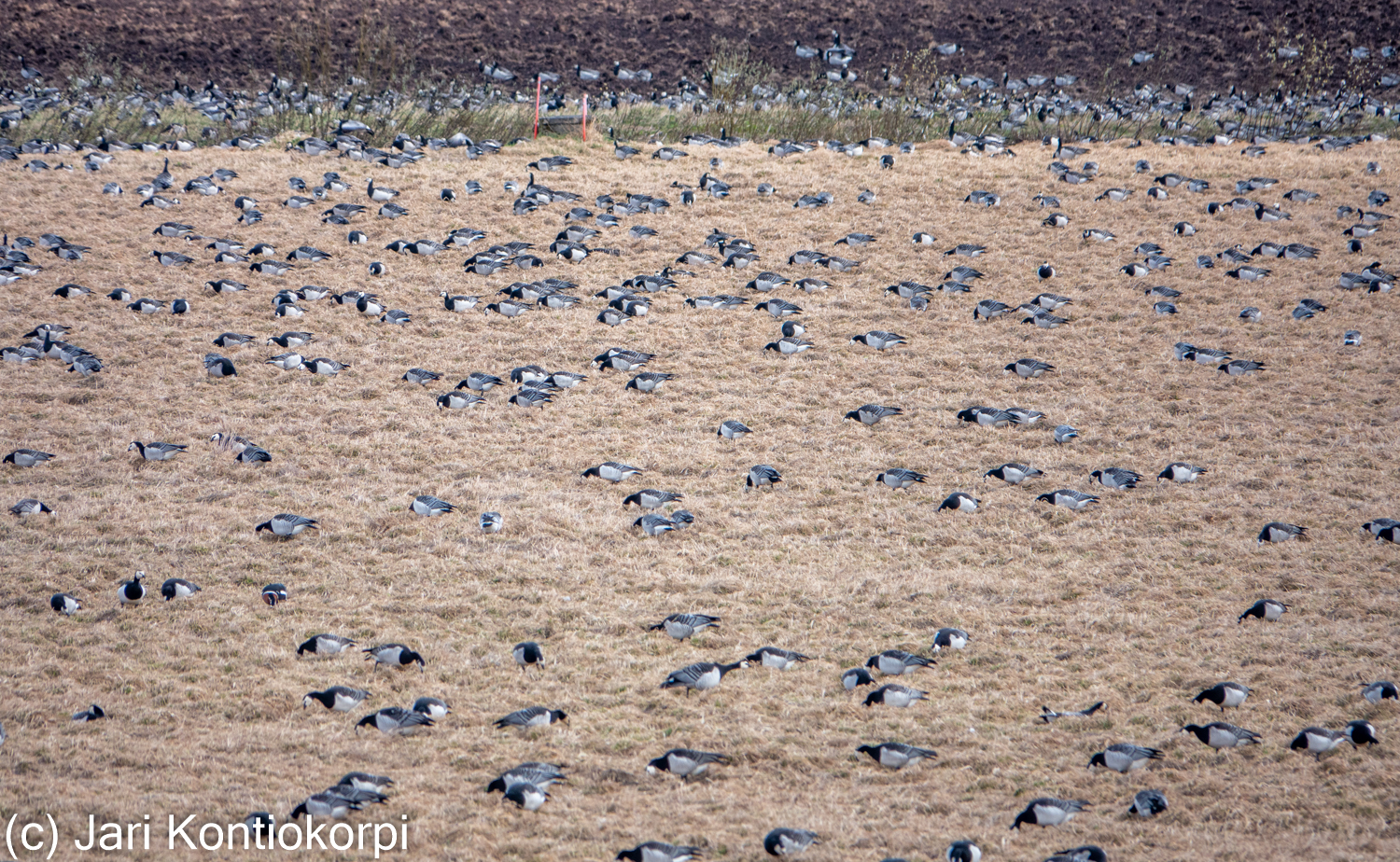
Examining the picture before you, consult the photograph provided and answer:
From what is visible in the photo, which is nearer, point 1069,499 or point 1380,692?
point 1380,692

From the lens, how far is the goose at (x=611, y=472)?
10.2 metres

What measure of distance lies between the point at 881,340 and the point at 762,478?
12.1ft

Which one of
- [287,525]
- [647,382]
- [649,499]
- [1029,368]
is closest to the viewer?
[287,525]

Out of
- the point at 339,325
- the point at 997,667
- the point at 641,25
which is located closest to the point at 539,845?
the point at 997,667

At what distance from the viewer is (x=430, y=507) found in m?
9.52

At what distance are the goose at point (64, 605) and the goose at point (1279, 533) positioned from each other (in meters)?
8.95

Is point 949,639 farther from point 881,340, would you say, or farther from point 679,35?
point 679,35

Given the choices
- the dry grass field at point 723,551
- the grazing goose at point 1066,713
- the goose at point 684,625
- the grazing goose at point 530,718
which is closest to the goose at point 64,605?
the dry grass field at point 723,551

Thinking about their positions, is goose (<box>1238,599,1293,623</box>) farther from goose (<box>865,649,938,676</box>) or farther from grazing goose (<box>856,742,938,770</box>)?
grazing goose (<box>856,742,938,770</box>)

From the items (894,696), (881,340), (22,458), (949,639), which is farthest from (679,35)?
(894,696)

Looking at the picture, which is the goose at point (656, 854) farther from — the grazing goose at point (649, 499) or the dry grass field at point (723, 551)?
the grazing goose at point (649, 499)

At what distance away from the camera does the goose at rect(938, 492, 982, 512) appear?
9.63 metres

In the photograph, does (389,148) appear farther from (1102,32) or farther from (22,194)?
(1102,32)

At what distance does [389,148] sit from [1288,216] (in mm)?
14892
